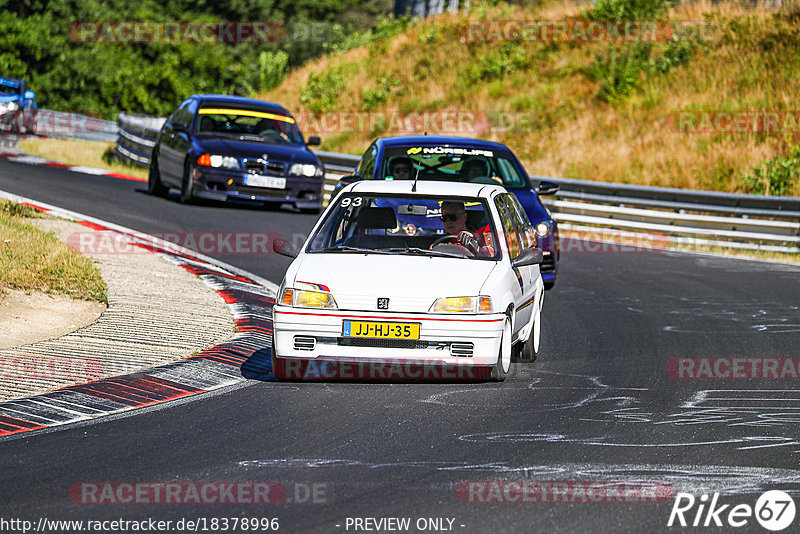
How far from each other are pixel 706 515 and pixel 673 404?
2.84 m

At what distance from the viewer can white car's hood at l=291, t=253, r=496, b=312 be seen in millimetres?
8703

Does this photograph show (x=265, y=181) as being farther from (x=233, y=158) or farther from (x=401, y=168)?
(x=401, y=168)

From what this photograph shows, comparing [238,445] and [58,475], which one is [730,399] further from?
[58,475]

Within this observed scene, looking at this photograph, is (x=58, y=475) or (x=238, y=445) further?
(x=238, y=445)

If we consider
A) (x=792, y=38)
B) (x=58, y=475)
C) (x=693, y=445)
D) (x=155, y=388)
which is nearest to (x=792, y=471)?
(x=693, y=445)

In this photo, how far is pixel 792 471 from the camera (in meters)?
6.49

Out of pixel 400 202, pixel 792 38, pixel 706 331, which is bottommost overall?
pixel 706 331

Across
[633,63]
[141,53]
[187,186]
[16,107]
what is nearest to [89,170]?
[187,186]

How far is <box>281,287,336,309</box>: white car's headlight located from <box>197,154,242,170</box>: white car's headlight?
11.0 metres

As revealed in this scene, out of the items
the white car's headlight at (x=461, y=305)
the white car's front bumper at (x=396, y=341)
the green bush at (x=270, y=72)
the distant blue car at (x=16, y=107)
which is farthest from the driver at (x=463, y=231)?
the green bush at (x=270, y=72)

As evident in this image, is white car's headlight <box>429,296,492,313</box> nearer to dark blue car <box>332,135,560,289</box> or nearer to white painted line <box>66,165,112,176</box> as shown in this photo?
dark blue car <box>332,135,560,289</box>

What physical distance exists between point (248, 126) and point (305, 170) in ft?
5.79

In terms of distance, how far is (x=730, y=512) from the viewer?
5715mm

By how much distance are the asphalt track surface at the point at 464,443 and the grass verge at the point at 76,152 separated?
17.3 meters
